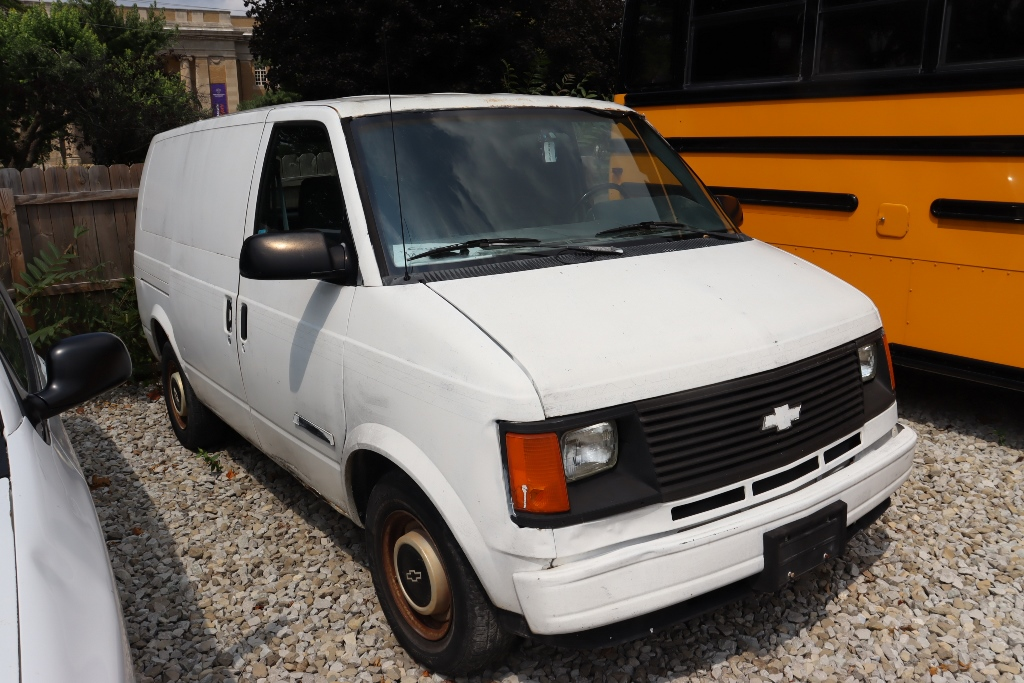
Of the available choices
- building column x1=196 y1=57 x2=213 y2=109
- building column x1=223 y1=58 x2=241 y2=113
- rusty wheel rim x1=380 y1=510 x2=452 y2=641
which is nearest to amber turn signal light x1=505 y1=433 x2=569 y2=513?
rusty wheel rim x1=380 y1=510 x2=452 y2=641

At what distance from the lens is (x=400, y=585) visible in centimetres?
324

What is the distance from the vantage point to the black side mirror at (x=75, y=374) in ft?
7.99

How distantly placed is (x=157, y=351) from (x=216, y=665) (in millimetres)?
2901

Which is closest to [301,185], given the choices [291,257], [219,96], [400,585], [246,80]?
[291,257]

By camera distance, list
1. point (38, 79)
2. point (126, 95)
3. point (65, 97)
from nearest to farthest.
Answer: point (38, 79)
point (65, 97)
point (126, 95)

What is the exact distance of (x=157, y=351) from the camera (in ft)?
19.0

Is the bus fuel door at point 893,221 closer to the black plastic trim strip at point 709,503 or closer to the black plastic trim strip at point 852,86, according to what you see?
the black plastic trim strip at point 852,86

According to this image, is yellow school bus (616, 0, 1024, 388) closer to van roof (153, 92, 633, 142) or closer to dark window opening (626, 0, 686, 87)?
dark window opening (626, 0, 686, 87)

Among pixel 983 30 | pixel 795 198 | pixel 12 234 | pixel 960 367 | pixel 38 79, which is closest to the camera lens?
pixel 983 30

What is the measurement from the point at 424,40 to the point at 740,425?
1868 cm

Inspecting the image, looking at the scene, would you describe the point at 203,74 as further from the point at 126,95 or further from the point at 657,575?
the point at 657,575

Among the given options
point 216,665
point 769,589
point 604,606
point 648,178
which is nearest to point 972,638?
point 769,589

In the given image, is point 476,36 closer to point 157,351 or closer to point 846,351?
point 157,351

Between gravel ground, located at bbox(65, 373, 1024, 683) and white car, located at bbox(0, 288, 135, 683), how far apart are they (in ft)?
3.97
